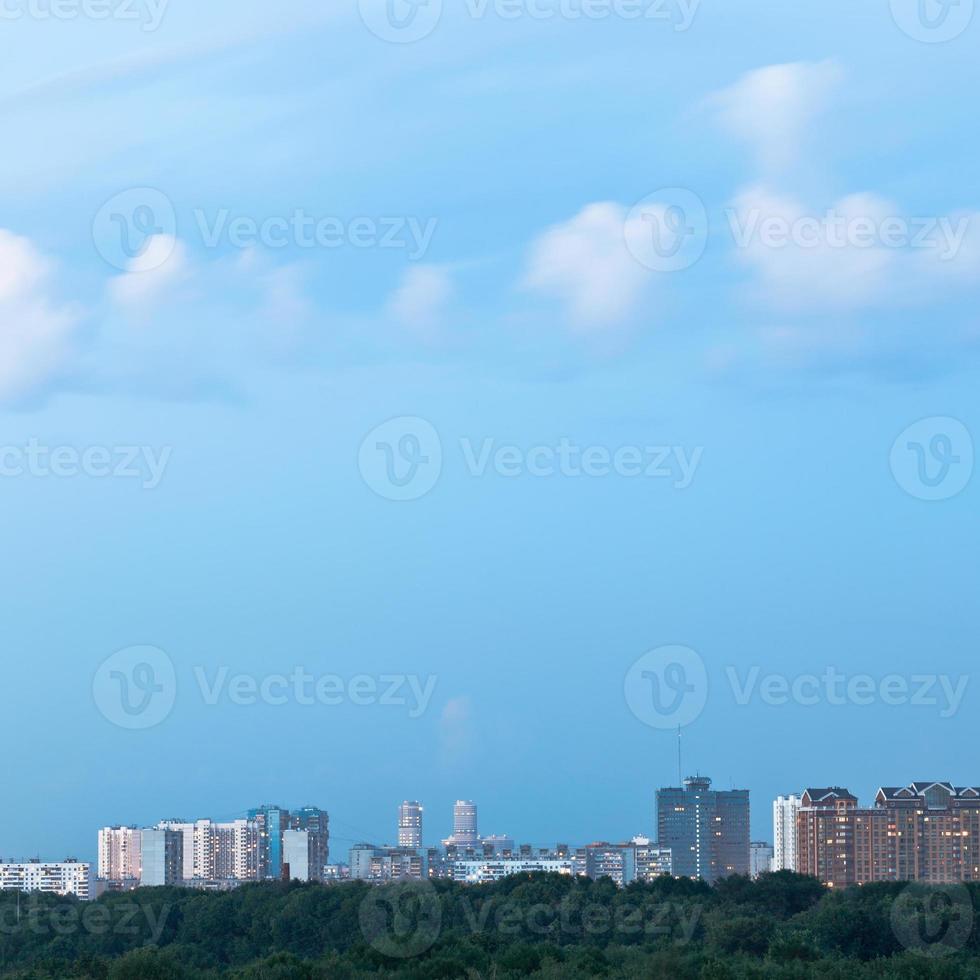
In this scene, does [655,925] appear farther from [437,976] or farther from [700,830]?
[700,830]

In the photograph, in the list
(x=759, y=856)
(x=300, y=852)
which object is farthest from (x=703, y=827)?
(x=300, y=852)

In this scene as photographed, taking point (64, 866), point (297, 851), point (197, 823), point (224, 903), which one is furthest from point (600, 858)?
point (224, 903)

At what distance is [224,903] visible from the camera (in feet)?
175

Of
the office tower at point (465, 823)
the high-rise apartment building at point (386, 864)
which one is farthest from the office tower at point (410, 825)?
the high-rise apartment building at point (386, 864)

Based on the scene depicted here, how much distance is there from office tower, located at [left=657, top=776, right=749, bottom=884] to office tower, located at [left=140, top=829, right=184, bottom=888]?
1612 inches

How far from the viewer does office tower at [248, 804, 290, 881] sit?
11475 centimetres

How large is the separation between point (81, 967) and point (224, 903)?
23.1m

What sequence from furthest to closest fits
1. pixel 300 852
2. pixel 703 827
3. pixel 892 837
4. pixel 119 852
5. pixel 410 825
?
pixel 410 825
pixel 703 827
pixel 119 852
pixel 300 852
pixel 892 837

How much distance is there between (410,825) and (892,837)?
86.8m

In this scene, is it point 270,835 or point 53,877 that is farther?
point 270,835

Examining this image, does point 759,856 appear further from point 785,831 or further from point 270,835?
point 270,835

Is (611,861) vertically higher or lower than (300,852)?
lower

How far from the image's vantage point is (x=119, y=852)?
125 m

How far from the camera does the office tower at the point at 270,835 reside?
4518 inches
